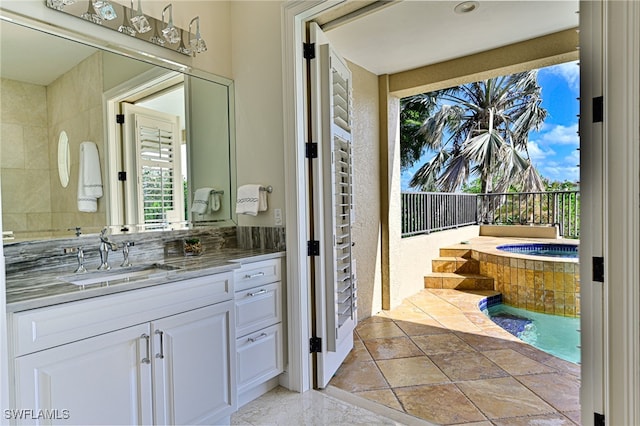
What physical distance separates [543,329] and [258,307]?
10.7 ft

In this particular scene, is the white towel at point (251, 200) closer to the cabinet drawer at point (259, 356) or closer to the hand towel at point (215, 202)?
the hand towel at point (215, 202)

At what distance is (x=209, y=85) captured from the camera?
274 cm

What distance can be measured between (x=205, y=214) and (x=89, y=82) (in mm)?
1115

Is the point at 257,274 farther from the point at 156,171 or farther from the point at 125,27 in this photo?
the point at 125,27

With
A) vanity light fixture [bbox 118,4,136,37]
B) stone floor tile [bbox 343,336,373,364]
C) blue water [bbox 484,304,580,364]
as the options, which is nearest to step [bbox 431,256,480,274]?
blue water [bbox 484,304,580,364]

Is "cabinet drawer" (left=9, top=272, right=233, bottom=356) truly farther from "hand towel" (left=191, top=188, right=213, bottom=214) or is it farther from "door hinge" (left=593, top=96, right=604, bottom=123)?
"door hinge" (left=593, top=96, right=604, bottom=123)

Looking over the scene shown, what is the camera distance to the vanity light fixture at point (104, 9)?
2.07m

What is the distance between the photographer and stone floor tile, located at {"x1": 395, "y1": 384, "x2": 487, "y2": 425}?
2.12 meters

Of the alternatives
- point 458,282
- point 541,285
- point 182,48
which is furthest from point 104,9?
point 541,285

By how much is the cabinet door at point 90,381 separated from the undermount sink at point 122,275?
0.25 m

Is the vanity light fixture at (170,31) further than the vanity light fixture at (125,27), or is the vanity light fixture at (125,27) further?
the vanity light fixture at (170,31)

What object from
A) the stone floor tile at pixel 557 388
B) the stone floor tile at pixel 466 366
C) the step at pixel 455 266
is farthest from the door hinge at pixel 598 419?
the step at pixel 455 266

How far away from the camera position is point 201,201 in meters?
2.72

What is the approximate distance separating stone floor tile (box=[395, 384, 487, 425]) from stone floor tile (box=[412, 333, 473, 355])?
618 mm
